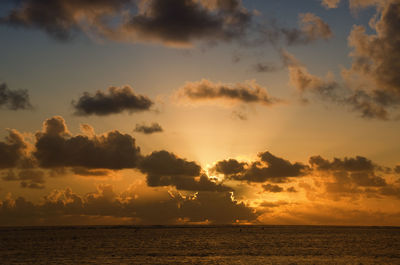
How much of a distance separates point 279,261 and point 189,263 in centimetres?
2161

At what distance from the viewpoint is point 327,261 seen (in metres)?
93.9

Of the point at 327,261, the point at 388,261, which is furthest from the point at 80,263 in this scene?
the point at 388,261

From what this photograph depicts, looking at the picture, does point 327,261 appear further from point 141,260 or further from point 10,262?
point 10,262

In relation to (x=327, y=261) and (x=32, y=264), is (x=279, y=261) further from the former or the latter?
(x=32, y=264)

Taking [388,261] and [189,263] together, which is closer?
[189,263]

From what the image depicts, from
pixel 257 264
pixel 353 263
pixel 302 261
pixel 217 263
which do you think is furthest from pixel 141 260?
pixel 353 263

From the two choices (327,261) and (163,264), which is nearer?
(163,264)

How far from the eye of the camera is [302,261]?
9456cm

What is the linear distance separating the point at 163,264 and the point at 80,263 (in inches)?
729

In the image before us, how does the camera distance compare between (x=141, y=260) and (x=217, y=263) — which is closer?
(x=217, y=263)

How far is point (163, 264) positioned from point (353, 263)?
4283 cm

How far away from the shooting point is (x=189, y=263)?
3529 inches

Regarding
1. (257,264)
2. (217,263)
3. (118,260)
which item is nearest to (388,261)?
(257,264)

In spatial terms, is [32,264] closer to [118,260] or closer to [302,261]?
[118,260]
